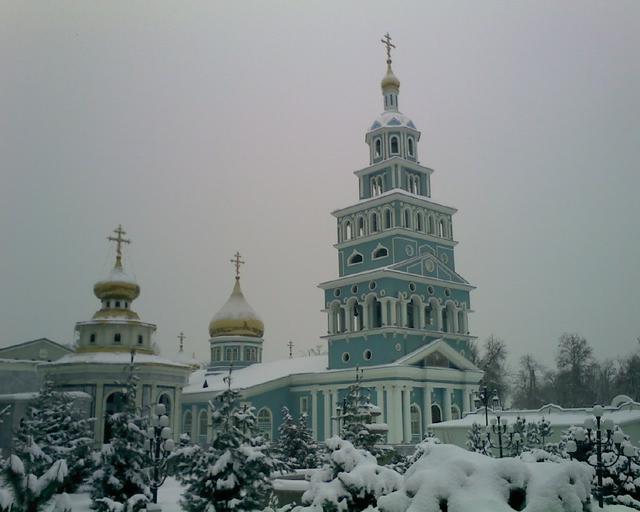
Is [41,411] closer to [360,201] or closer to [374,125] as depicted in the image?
[360,201]

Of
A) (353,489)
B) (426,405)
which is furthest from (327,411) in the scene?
(353,489)

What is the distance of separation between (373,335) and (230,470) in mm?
23679

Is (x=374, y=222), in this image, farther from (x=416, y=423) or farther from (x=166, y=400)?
(x=166, y=400)

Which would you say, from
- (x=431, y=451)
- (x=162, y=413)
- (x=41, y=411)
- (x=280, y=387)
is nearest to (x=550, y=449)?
(x=162, y=413)

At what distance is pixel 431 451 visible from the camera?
32.0 ft

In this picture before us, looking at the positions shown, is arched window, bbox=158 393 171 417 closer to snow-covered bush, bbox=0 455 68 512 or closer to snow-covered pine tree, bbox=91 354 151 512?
snow-covered pine tree, bbox=91 354 151 512

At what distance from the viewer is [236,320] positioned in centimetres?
5078

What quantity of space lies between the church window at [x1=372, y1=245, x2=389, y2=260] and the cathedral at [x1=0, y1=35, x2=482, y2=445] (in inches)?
2.2

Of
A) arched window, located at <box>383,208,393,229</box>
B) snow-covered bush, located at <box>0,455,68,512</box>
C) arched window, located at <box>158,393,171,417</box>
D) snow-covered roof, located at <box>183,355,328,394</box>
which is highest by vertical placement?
arched window, located at <box>383,208,393,229</box>

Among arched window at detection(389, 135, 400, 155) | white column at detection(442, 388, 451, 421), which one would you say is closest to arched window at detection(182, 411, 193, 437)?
white column at detection(442, 388, 451, 421)

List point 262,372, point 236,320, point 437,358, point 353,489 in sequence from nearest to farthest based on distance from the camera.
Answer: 1. point 353,489
2. point 437,358
3. point 262,372
4. point 236,320

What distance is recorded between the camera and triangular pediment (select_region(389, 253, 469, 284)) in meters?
38.6

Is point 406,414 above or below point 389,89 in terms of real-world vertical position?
below

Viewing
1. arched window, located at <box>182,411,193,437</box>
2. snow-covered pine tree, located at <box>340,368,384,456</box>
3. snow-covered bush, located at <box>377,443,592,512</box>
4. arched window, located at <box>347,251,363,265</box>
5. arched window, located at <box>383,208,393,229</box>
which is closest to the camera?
snow-covered bush, located at <box>377,443,592,512</box>
